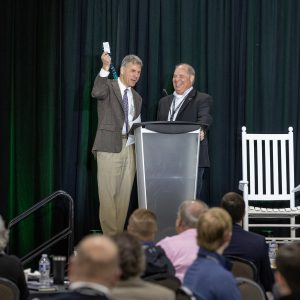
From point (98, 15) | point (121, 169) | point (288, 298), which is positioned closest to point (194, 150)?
point (121, 169)

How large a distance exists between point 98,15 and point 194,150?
7.11 feet

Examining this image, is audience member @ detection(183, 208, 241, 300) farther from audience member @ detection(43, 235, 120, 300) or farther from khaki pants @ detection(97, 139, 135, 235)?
khaki pants @ detection(97, 139, 135, 235)

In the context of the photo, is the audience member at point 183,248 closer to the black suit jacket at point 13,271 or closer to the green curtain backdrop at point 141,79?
the black suit jacket at point 13,271

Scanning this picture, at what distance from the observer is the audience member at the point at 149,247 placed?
3670mm

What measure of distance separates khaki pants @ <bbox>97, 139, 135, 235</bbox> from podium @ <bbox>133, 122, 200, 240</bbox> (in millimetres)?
795

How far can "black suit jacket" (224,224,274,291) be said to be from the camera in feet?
14.4

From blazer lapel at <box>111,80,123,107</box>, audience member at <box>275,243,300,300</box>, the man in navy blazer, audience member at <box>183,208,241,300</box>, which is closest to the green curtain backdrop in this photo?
the man in navy blazer

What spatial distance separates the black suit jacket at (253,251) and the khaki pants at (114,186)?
2.77m

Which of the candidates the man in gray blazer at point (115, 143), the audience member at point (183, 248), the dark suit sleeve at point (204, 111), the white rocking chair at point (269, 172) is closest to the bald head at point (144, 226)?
the audience member at point (183, 248)

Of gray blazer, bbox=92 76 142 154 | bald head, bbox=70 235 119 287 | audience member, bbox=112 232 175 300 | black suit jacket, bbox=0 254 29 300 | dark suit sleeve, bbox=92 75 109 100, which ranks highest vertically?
dark suit sleeve, bbox=92 75 109 100

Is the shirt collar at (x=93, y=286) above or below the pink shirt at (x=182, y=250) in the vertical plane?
above

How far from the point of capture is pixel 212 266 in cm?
327

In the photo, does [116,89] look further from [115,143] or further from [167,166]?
[167,166]

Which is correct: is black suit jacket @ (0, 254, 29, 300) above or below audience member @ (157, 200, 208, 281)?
below
